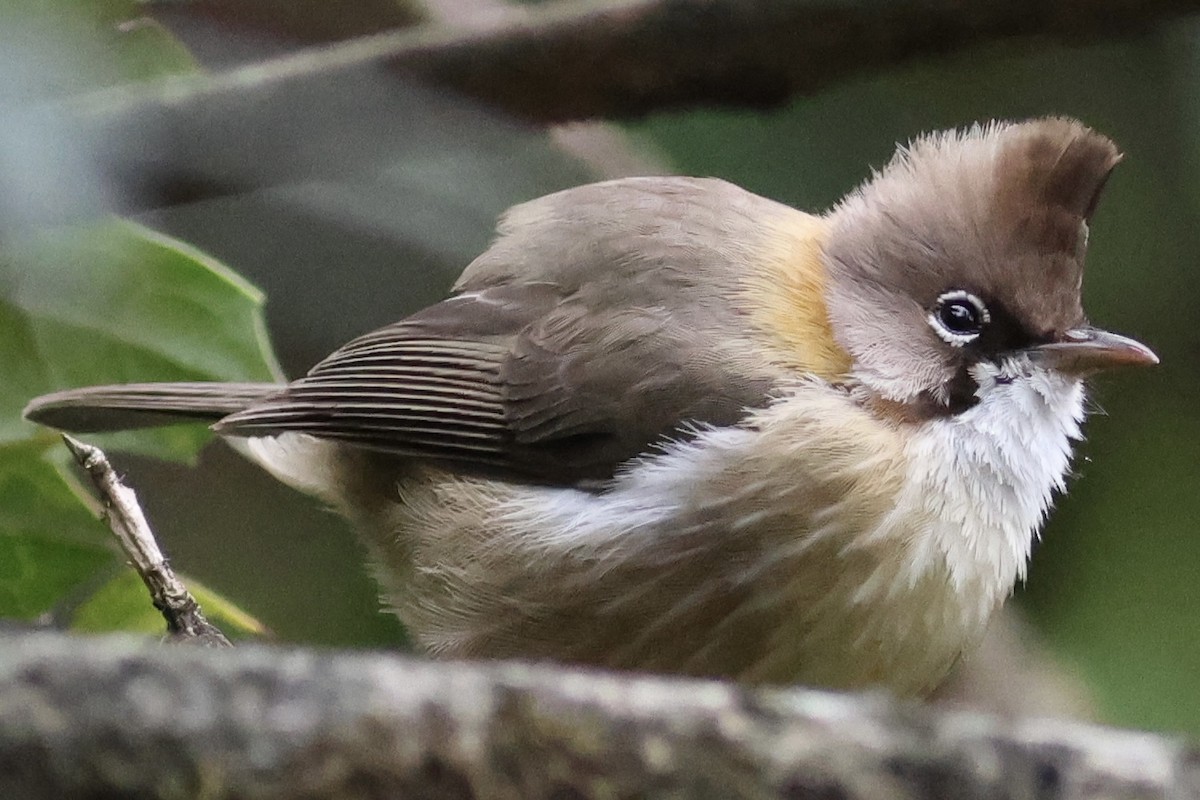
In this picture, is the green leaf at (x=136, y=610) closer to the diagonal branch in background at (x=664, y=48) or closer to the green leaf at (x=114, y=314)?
the green leaf at (x=114, y=314)

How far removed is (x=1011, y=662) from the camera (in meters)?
1.64

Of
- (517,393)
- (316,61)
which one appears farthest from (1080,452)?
(316,61)

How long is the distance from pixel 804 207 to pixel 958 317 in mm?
371

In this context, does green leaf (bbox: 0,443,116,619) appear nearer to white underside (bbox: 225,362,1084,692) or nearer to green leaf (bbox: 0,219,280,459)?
green leaf (bbox: 0,219,280,459)

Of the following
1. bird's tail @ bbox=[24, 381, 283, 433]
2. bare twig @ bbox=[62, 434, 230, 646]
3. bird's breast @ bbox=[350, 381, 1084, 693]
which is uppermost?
bird's breast @ bbox=[350, 381, 1084, 693]

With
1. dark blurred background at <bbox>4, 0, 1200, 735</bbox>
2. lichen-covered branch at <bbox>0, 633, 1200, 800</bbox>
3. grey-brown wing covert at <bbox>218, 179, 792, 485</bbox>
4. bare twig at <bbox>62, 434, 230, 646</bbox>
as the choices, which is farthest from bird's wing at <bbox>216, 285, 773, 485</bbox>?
lichen-covered branch at <bbox>0, 633, 1200, 800</bbox>

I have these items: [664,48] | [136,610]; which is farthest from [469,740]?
[664,48]

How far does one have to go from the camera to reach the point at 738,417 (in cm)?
133

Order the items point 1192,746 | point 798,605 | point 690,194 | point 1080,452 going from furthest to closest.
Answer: point 690,194 < point 1080,452 < point 798,605 < point 1192,746

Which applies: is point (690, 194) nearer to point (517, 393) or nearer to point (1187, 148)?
point (517, 393)

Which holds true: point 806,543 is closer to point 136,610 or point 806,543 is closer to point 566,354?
point 566,354

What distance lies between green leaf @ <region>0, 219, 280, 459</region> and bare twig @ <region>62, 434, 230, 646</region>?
0.12 meters

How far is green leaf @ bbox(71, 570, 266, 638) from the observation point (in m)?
1.27

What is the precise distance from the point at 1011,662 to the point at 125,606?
1079mm
